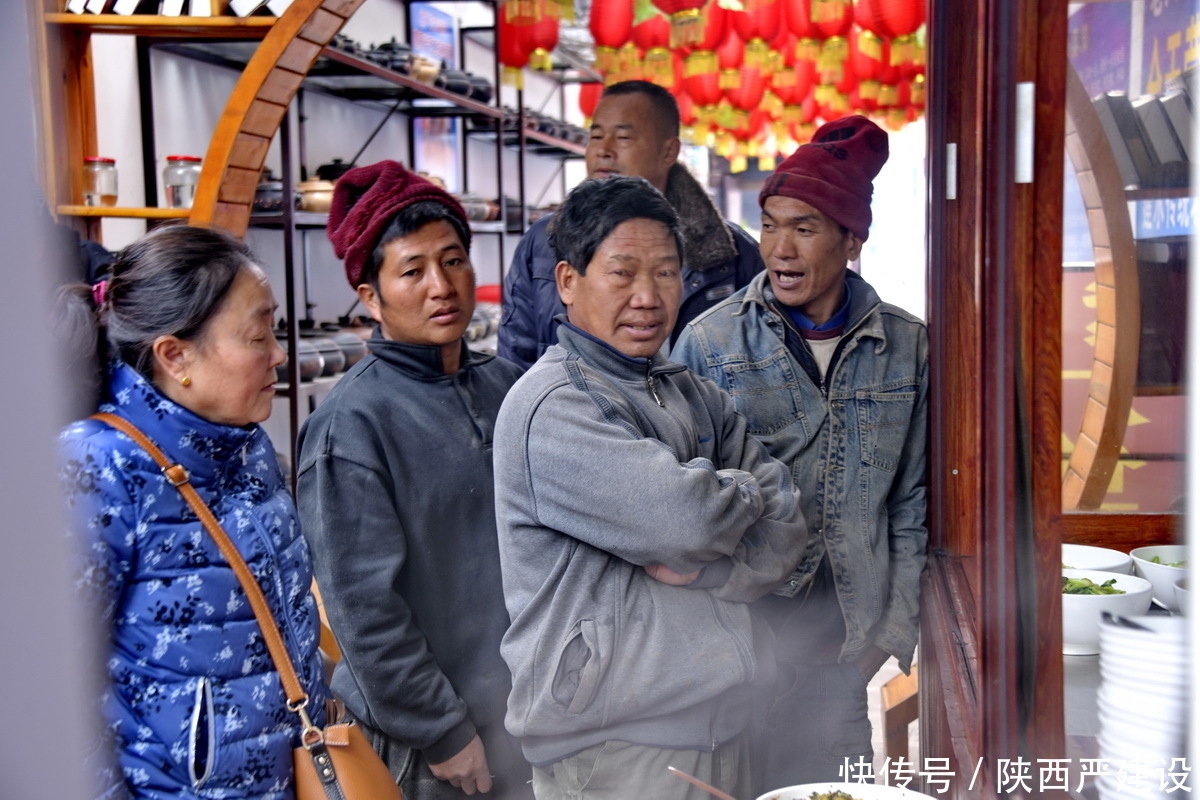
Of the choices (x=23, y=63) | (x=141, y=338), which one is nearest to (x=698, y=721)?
(x=141, y=338)

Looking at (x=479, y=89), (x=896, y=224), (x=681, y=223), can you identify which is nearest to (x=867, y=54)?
(x=479, y=89)

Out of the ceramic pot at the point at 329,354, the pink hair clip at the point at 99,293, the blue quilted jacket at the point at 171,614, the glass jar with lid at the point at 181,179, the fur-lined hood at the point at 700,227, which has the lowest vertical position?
the blue quilted jacket at the point at 171,614

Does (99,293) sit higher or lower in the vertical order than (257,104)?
lower

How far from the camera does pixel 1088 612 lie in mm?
1101

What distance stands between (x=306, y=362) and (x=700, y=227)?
1.80 m

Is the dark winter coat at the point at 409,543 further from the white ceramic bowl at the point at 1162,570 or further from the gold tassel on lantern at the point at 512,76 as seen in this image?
the gold tassel on lantern at the point at 512,76

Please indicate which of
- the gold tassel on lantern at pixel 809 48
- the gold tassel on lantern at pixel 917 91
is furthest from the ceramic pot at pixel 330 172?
the gold tassel on lantern at pixel 917 91

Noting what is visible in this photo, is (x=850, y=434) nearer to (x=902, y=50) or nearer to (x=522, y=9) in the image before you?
(x=522, y=9)

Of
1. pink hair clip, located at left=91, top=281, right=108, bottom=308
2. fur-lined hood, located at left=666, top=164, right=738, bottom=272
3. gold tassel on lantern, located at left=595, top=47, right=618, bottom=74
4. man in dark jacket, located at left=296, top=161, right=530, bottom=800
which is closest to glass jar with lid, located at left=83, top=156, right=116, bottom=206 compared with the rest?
man in dark jacket, located at left=296, top=161, right=530, bottom=800

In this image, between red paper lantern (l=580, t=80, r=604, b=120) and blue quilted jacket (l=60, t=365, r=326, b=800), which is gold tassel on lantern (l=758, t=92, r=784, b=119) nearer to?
red paper lantern (l=580, t=80, r=604, b=120)

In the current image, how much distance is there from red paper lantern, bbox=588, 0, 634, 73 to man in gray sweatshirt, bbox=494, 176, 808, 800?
3.92m

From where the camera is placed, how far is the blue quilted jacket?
1.28 meters

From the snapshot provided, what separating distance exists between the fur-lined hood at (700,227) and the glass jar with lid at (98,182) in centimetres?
159

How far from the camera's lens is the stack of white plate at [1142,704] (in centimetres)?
66
